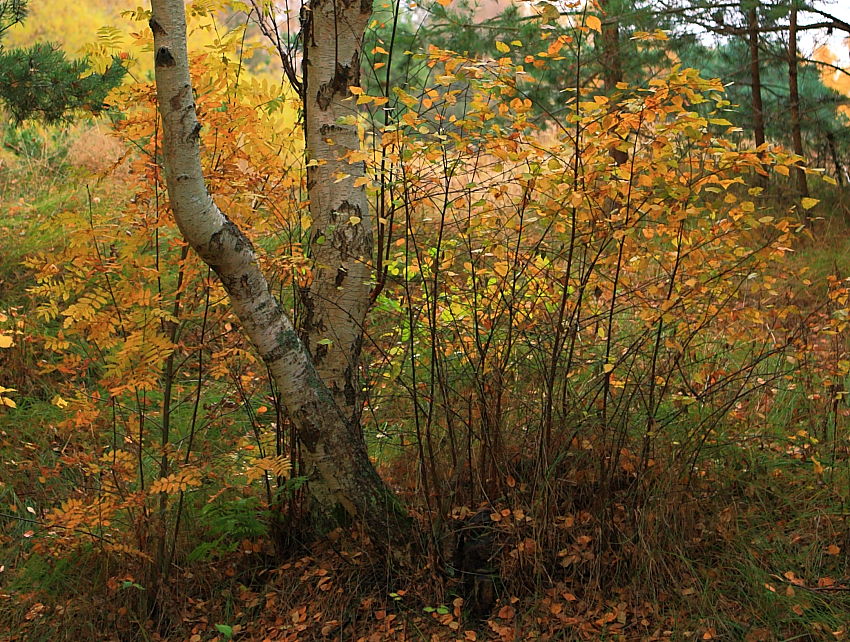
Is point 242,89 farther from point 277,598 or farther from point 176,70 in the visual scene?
point 277,598

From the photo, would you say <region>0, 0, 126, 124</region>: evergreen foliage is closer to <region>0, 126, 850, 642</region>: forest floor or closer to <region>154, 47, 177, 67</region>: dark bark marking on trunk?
<region>0, 126, 850, 642</region>: forest floor

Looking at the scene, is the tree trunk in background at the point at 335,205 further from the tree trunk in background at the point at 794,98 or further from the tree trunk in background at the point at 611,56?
the tree trunk in background at the point at 794,98

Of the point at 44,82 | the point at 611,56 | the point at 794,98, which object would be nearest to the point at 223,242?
the point at 44,82

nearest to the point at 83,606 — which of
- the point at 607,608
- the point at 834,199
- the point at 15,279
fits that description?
the point at 607,608

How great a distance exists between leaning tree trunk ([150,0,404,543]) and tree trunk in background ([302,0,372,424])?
3 centimetres

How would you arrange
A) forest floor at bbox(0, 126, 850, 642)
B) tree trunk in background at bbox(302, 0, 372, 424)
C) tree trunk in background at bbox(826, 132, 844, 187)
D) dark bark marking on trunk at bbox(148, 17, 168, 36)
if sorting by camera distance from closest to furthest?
dark bark marking on trunk at bbox(148, 17, 168, 36), forest floor at bbox(0, 126, 850, 642), tree trunk in background at bbox(302, 0, 372, 424), tree trunk in background at bbox(826, 132, 844, 187)

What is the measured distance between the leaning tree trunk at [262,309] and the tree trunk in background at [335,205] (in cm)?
3

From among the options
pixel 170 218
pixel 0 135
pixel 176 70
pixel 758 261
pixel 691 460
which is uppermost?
pixel 0 135

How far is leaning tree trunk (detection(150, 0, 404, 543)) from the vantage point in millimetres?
2490

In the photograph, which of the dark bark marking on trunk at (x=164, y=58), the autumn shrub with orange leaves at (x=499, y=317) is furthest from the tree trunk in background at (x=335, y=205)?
the dark bark marking on trunk at (x=164, y=58)

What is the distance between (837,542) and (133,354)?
2.70 meters

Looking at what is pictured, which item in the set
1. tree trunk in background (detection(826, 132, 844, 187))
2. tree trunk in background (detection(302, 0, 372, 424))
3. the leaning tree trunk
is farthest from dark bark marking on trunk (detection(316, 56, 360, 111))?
tree trunk in background (detection(826, 132, 844, 187))

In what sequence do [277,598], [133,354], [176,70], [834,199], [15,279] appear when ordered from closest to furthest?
[176,70], [133,354], [277,598], [15,279], [834,199]

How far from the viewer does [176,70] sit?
2479 millimetres
